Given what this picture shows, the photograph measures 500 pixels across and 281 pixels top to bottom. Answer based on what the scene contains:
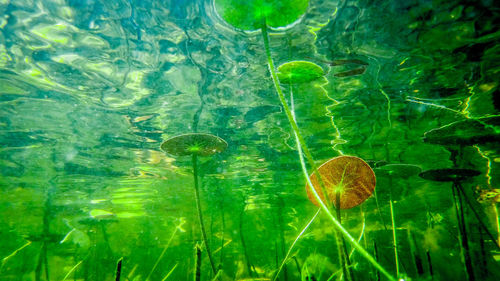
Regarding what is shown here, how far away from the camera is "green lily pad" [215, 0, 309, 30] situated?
2.97 meters

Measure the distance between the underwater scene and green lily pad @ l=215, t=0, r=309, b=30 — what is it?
0.06 feet

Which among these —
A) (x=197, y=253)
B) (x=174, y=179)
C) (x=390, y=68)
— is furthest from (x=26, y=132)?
(x=390, y=68)

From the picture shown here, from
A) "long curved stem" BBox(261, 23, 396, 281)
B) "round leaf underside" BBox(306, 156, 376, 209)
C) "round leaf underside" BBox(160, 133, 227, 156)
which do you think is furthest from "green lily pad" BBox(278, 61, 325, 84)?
"round leaf underside" BBox(160, 133, 227, 156)

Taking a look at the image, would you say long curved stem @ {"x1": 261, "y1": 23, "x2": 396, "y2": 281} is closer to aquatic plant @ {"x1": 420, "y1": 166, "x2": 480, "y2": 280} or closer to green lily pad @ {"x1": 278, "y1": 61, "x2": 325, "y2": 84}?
green lily pad @ {"x1": 278, "y1": 61, "x2": 325, "y2": 84}

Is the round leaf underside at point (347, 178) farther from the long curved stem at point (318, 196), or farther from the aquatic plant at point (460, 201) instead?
the aquatic plant at point (460, 201)

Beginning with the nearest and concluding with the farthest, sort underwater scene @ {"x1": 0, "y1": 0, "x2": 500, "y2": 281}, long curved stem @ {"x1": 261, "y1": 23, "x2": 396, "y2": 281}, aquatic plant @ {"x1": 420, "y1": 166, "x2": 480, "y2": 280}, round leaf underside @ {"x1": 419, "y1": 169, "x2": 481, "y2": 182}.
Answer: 1. long curved stem @ {"x1": 261, "y1": 23, "x2": 396, "y2": 281}
2. underwater scene @ {"x1": 0, "y1": 0, "x2": 500, "y2": 281}
3. aquatic plant @ {"x1": 420, "y1": 166, "x2": 480, "y2": 280}
4. round leaf underside @ {"x1": 419, "y1": 169, "x2": 481, "y2": 182}

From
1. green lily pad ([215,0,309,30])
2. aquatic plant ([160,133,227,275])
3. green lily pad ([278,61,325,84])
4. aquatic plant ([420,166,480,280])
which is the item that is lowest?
aquatic plant ([420,166,480,280])

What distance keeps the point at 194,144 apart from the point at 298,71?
2.70m

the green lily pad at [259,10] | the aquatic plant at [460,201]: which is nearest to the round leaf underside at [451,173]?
the aquatic plant at [460,201]

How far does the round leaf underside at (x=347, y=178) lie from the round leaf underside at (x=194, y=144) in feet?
8.57

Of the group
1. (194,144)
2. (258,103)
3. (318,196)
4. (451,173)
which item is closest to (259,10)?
(318,196)

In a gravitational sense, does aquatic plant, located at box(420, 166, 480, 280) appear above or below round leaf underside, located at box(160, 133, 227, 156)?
below

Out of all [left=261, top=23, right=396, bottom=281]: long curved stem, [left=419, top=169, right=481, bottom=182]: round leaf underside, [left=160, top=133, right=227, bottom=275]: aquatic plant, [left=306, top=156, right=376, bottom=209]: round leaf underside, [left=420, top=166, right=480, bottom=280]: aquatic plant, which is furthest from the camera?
[left=419, top=169, right=481, bottom=182]: round leaf underside

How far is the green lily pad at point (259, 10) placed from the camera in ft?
9.76
